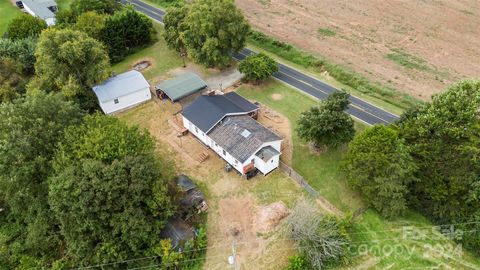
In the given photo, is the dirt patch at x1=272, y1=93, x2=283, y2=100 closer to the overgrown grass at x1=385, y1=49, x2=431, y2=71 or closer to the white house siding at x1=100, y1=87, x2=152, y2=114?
the white house siding at x1=100, y1=87, x2=152, y2=114

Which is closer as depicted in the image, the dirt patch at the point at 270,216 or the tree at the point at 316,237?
the tree at the point at 316,237

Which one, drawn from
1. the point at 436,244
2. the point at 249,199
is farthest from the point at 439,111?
the point at 249,199

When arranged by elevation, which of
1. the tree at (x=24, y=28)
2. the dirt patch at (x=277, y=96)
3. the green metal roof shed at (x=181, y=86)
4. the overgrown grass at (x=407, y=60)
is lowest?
the tree at (x=24, y=28)

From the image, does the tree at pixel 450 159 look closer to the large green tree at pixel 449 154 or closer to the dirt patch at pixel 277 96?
the large green tree at pixel 449 154

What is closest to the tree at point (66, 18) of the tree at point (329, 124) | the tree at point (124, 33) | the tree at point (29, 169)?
the tree at point (124, 33)

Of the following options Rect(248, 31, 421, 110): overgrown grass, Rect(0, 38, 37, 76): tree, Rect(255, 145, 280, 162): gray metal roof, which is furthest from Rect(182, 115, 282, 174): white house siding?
Rect(0, 38, 37, 76): tree

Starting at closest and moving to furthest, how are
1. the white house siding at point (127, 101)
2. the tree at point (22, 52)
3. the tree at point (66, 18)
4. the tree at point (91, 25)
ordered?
the white house siding at point (127, 101), the tree at point (22, 52), the tree at point (91, 25), the tree at point (66, 18)
